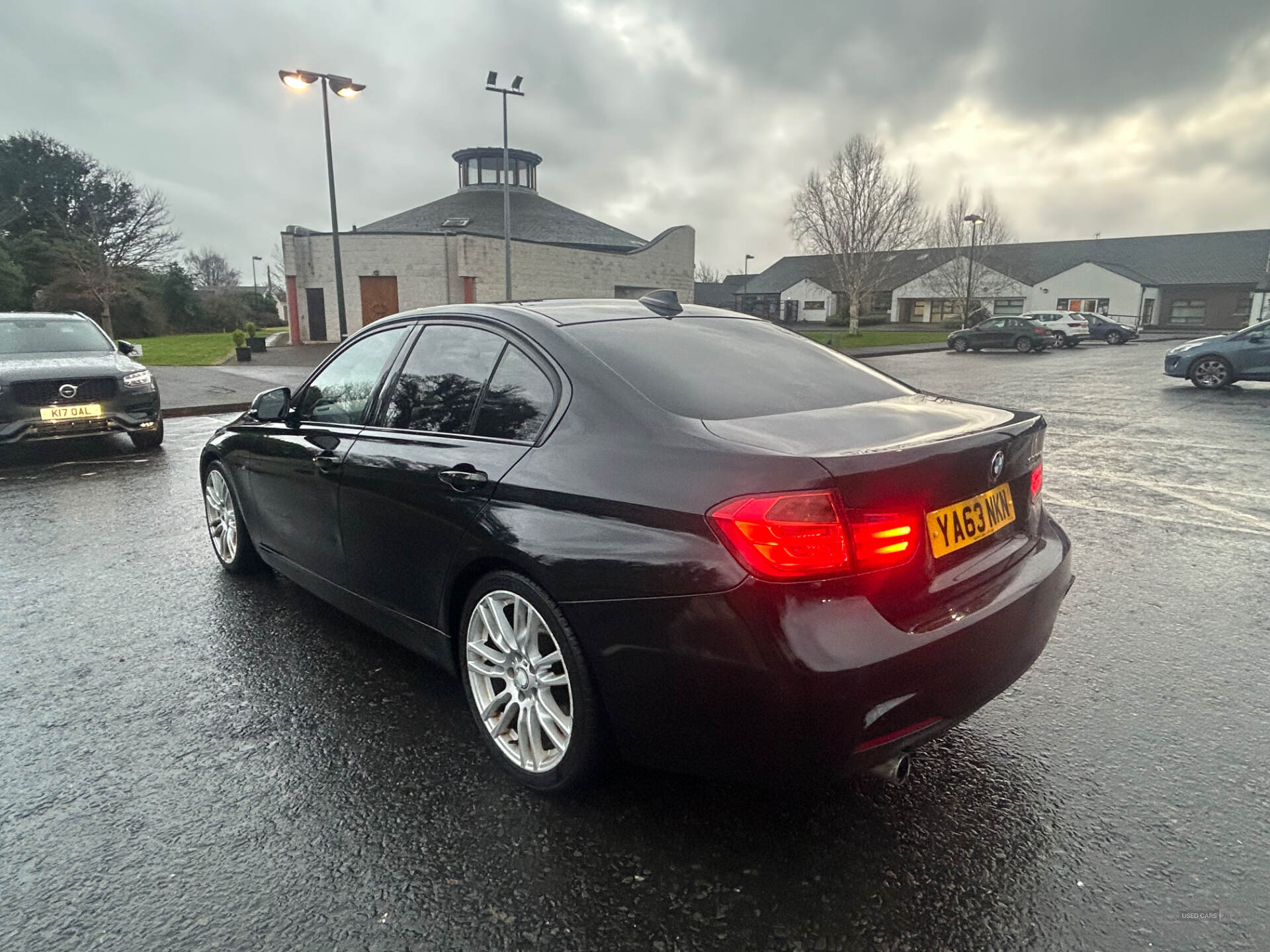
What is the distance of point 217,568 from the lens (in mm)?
4906

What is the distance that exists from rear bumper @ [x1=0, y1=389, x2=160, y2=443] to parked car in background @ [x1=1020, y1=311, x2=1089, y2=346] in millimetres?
33397

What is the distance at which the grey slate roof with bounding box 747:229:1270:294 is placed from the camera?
61.5 metres

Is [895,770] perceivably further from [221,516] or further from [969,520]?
[221,516]

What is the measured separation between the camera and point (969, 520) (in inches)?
94.5

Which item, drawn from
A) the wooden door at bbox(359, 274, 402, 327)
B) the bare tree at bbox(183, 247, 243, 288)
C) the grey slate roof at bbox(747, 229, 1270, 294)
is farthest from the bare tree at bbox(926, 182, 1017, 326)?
the bare tree at bbox(183, 247, 243, 288)

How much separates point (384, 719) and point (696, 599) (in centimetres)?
162

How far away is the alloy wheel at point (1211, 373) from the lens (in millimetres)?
15367

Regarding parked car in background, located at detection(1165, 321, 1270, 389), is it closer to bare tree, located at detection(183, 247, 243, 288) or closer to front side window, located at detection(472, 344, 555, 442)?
A: front side window, located at detection(472, 344, 555, 442)

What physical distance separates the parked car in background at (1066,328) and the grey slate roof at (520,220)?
2188 cm

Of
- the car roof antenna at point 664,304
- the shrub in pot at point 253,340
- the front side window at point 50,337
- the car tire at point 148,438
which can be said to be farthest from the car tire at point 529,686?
the shrub in pot at point 253,340

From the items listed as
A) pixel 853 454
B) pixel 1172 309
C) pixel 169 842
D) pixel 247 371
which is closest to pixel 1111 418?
pixel 853 454

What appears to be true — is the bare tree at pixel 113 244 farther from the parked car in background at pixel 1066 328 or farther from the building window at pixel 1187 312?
the building window at pixel 1187 312

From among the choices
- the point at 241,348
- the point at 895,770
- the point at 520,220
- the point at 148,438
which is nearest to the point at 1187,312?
the point at 520,220

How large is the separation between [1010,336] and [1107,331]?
9154 millimetres
